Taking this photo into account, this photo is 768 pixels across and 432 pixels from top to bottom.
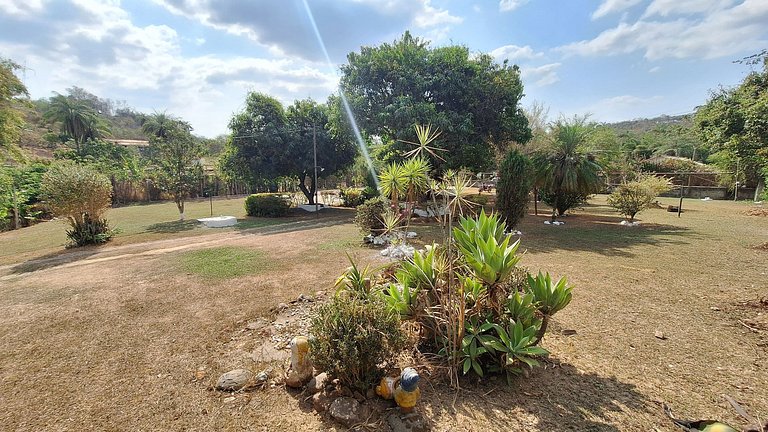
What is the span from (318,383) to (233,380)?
30.5 inches

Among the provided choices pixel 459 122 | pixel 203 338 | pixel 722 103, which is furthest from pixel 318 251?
pixel 722 103

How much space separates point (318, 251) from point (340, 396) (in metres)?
5.28

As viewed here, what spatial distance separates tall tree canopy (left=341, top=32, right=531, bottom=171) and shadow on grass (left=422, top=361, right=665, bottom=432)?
10395 millimetres

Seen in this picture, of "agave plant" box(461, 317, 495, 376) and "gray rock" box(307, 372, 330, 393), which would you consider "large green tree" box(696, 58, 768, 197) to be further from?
"gray rock" box(307, 372, 330, 393)

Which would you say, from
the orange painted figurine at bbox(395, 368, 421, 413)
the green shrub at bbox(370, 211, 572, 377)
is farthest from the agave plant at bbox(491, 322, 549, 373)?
the orange painted figurine at bbox(395, 368, 421, 413)

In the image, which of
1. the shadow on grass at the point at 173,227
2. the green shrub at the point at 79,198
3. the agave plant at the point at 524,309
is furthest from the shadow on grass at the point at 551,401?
the shadow on grass at the point at 173,227

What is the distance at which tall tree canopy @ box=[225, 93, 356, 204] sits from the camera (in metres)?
16.1

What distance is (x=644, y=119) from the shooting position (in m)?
74.2

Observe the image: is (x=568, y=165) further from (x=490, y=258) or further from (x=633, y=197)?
(x=490, y=258)

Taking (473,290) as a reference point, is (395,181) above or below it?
above

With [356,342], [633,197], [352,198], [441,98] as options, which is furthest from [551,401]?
[352,198]

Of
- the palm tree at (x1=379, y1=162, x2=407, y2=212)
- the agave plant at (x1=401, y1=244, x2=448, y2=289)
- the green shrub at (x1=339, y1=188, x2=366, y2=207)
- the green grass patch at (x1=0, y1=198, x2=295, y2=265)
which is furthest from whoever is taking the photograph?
the green shrub at (x1=339, y1=188, x2=366, y2=207)

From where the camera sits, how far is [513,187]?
8914 mm

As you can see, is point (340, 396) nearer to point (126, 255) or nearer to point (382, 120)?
point (126, 255)
